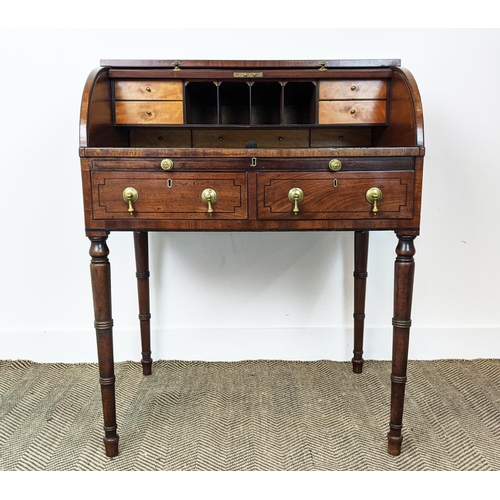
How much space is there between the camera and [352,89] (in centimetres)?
180

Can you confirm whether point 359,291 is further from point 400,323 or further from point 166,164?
point 166,164

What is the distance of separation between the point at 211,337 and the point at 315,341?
1.69ft

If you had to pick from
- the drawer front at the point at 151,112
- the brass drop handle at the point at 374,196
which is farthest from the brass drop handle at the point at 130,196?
the brass drop handle at the point at 374,196

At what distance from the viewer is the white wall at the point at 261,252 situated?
2.12 metres

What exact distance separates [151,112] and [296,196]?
743mm

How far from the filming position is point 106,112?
68.4 inches

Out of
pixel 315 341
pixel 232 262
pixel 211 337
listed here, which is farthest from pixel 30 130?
pixel 315 341

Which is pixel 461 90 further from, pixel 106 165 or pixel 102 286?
pixel 102 286

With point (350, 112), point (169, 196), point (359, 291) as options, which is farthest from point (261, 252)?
point (169, 196)

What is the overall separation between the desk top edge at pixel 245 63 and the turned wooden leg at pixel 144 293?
70 cm

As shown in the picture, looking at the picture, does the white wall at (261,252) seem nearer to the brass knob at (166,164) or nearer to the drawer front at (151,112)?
the drawer front at (151,112)

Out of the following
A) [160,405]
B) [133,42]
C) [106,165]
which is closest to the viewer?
[106,165]

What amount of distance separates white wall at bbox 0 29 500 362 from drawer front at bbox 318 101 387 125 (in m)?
0.45

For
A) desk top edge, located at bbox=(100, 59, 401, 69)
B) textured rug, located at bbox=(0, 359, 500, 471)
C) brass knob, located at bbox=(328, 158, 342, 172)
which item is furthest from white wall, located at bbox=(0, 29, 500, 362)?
brass knob, located at bbox=(328, 158, 342, 172)
